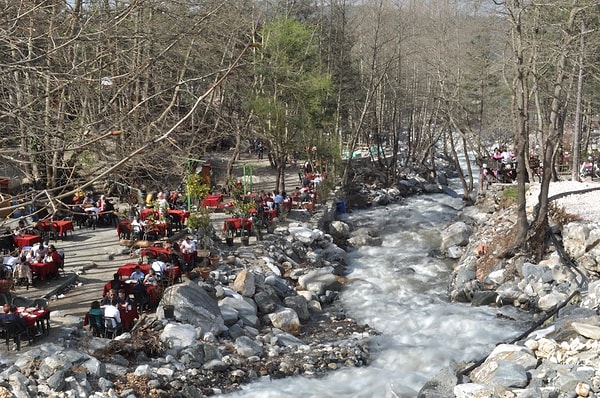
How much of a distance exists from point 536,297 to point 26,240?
10.8 m

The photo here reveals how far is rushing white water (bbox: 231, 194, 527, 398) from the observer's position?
34.2 feet

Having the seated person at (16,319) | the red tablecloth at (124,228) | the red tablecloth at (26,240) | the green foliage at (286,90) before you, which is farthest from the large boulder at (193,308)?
the green foliage at (286,90)

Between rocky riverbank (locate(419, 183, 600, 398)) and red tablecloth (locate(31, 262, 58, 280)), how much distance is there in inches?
295

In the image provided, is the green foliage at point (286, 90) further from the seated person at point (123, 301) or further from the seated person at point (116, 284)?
the seated person at point (123, 301)

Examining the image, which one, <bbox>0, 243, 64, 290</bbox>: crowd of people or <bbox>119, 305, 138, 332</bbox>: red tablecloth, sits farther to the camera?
<bbox>0, 243, 64, 290</bbox>: crowd of people

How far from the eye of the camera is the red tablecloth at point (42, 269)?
12.7 m

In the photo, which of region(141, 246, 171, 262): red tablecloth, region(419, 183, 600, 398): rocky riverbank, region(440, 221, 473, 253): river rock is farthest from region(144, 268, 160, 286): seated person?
region(440, 221, 473, 253): river rock

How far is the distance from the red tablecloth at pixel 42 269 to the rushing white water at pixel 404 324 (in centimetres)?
504

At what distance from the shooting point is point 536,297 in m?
14.1

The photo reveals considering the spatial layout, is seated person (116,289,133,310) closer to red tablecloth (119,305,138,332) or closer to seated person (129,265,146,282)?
red tablecloth (119,305,138,332)

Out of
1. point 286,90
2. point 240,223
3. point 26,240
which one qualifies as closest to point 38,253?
point 26,240

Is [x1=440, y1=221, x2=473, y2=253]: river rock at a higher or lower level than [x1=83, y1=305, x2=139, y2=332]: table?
lower

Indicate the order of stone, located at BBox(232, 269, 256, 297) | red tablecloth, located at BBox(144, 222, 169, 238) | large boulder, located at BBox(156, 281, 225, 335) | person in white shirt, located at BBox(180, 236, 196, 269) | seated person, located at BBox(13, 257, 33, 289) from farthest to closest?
red tablecloth, located at BBox(144, 222, 169, 238) → person in white shirt, located at BBox(180, 236, 196, 269) → stone, located at BBox(232, 269, 256, 297) → seated person, located at BBox(13, 257, 33, 289) → large boulder, located at BBox(156, 281, 225, 335)

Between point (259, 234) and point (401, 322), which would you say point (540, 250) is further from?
point (259, 234)
